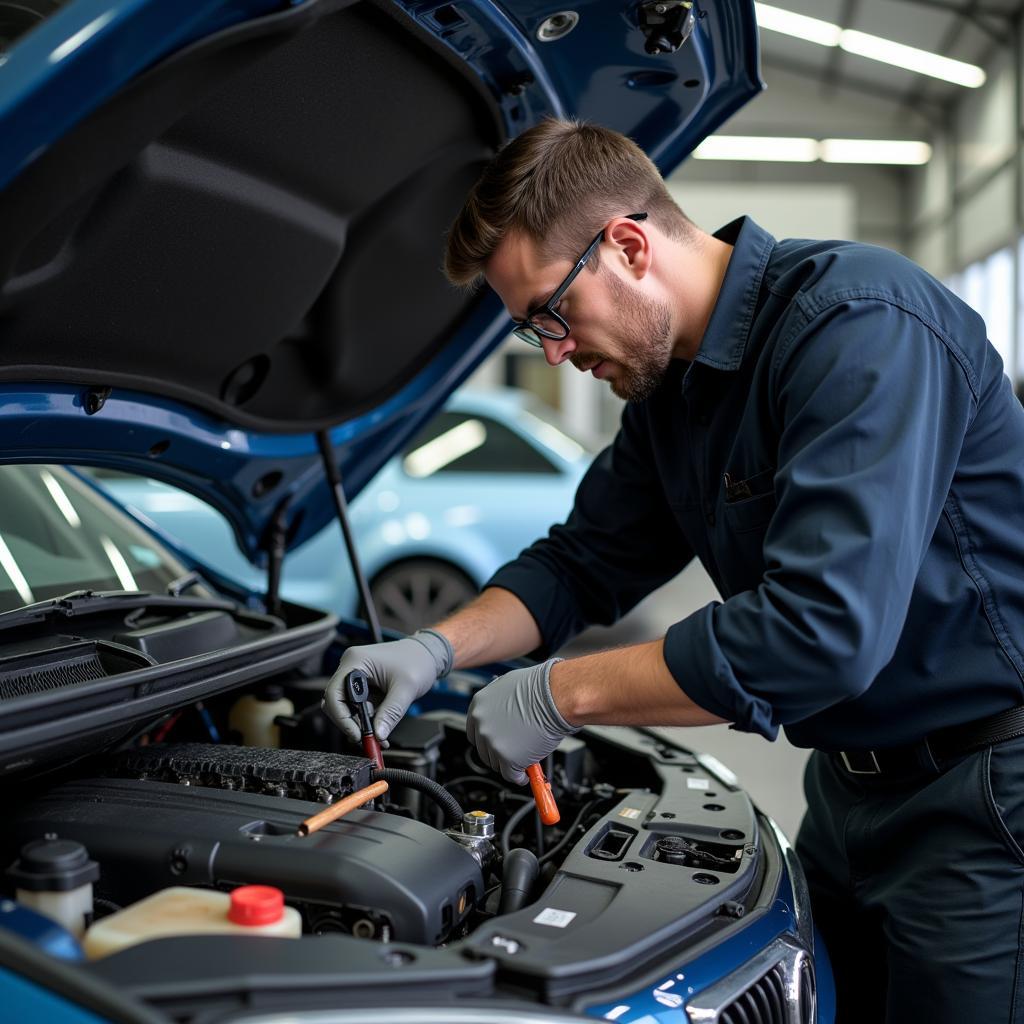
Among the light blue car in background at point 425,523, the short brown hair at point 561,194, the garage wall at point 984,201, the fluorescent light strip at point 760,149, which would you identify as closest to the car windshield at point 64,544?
the short brown hair at point 561,194

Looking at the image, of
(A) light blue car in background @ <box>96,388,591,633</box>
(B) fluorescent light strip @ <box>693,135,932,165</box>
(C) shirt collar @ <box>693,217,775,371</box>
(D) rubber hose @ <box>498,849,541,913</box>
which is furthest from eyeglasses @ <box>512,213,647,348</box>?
(B) fluorescent light strip @ <box>693,135,932,165</box>

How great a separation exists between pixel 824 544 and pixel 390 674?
77 centimetres

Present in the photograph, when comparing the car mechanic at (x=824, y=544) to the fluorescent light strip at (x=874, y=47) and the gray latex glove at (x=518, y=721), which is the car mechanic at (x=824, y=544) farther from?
the fluorescent light strip at (x=874, y=47)

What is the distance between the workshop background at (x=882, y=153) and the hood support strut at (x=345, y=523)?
552 cm

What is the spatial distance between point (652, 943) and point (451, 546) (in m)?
3.93

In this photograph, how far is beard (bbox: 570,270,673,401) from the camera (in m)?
1.52

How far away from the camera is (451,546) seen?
16.5 ft

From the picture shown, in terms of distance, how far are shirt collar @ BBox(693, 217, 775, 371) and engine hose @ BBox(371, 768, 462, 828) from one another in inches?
27.5

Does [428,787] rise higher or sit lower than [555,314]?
lower

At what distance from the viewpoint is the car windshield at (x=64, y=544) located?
1708mm

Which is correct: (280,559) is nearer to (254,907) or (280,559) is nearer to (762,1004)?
(254,907)

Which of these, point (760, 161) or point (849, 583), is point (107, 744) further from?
point (760, 161)

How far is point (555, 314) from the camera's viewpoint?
4.99 feet

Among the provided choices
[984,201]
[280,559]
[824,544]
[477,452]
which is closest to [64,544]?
[280,559]
